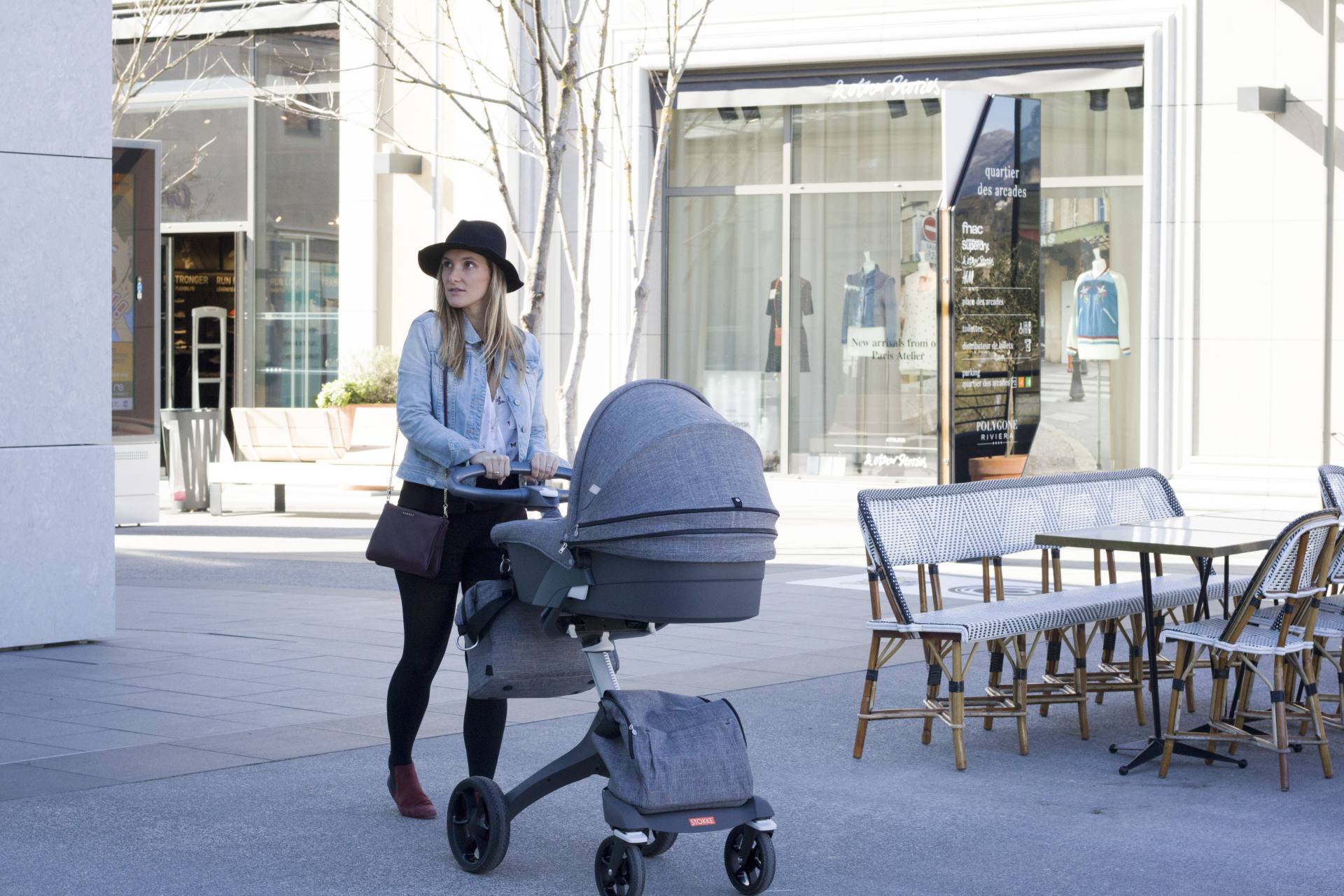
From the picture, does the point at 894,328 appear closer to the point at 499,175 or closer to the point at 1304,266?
the point at 1304,266

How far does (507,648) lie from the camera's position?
516cm

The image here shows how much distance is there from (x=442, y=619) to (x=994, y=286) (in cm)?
844

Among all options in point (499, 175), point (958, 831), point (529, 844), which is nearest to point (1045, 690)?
point (958, 831)

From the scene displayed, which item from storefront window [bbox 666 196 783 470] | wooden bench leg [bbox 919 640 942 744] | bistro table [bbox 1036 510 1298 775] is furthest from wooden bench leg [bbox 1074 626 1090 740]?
storefront window [bbox 666 196 783 470]

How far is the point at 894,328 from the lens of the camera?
18.7 metres

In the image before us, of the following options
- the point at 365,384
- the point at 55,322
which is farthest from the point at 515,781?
the point at 365,384

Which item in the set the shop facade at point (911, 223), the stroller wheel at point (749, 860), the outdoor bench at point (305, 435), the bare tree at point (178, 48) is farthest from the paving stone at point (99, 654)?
the bare tree at point (178, 48)

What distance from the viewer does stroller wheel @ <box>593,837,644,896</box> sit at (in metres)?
4.69

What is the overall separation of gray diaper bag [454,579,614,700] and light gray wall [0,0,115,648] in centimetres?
458

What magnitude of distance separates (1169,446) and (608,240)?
6166mm

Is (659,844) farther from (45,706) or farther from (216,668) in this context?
(216,668)

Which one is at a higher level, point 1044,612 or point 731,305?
point 731,305

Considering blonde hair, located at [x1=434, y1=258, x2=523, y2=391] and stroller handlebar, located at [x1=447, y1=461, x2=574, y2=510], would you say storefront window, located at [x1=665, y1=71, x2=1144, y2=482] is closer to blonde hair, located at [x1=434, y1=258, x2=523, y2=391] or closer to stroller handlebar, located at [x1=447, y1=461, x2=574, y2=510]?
blonde hair, located at [x1=434, y1=258, x2=523, y2=391]

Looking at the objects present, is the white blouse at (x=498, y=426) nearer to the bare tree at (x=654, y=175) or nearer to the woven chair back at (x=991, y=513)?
the woven chair back at (x=991, y=513)
